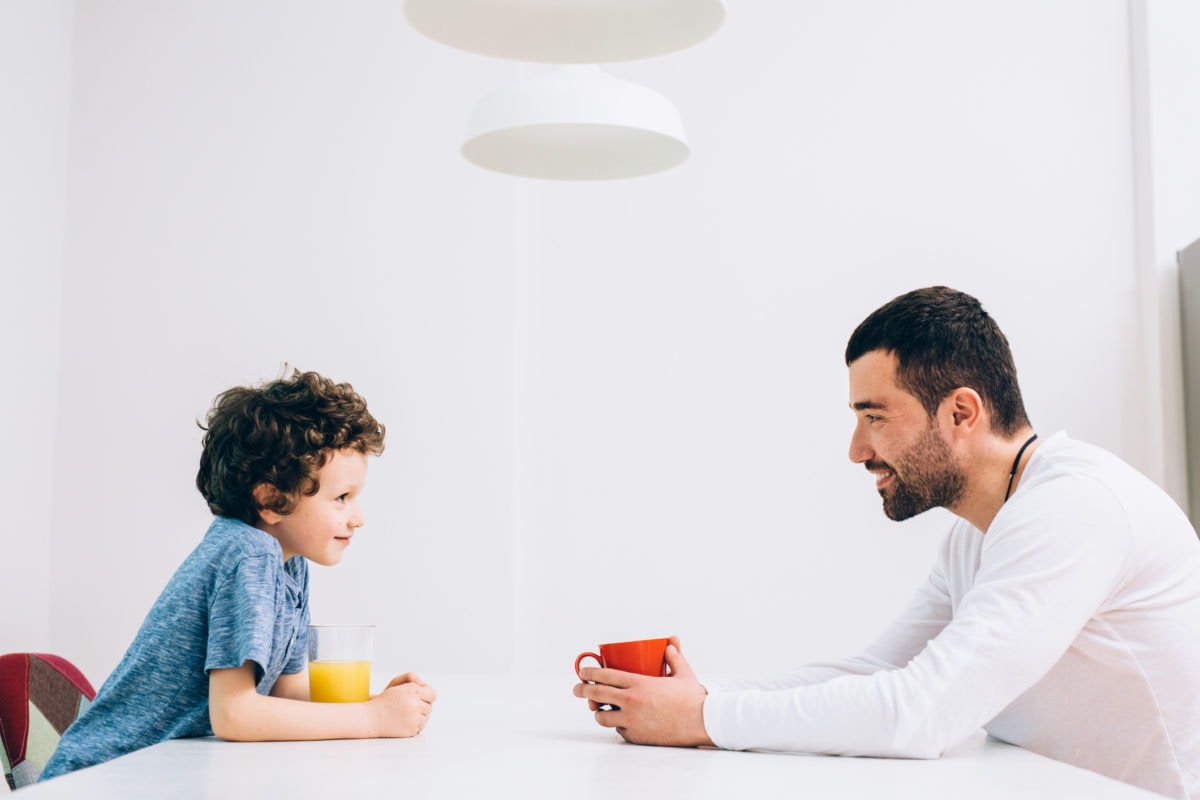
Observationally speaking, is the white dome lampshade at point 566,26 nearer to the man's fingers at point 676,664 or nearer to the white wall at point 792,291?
the man's fingers at point 676,664

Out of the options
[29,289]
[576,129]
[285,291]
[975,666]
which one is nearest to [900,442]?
[975,666]

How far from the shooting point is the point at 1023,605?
1.22 meters

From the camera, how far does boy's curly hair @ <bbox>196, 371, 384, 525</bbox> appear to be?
60.4 inches

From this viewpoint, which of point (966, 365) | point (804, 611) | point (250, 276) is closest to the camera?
point (966, 365)

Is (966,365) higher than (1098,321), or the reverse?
(1098,321)

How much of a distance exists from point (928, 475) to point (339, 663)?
859mm

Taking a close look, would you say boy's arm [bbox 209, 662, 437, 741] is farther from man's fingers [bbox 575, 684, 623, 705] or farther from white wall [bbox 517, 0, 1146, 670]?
white wall [bbox 517, 0, 1146, 670]

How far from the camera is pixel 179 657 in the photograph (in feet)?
4.52

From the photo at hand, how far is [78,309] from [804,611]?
8.08 ft

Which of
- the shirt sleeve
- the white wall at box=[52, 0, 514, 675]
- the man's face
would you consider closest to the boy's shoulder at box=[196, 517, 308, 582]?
the shirt sleeve

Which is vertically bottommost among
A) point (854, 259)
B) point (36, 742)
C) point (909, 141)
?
point (36, 742)

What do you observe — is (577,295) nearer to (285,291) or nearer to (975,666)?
(285,291)

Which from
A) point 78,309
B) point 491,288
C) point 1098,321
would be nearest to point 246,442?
point 491,288

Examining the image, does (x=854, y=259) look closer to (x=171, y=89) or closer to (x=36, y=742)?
(x=171, y=89)
